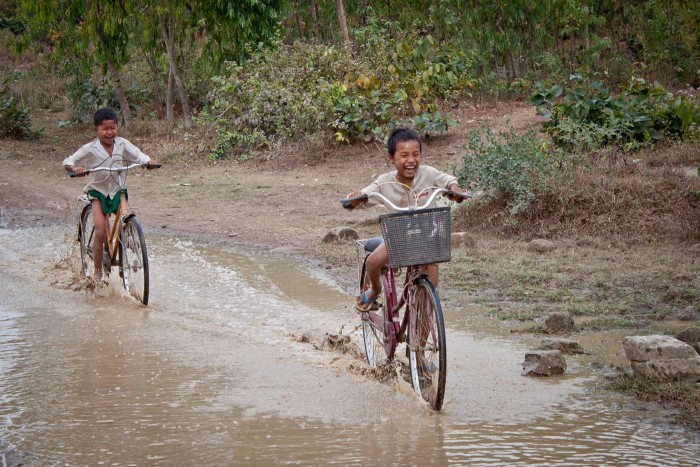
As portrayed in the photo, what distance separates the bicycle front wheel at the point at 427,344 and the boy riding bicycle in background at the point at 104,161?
4.14 meters

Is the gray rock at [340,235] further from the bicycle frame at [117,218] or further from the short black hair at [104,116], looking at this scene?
the short black hair at [104,116]

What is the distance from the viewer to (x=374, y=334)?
6.20 m

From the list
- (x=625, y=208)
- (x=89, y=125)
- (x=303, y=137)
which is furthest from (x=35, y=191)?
(x=625, y=208)

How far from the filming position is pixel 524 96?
20.6 meters

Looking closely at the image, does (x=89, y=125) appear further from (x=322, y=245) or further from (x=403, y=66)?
(x=322, y=245)

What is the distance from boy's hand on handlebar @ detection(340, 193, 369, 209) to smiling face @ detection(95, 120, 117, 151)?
13.5 feet

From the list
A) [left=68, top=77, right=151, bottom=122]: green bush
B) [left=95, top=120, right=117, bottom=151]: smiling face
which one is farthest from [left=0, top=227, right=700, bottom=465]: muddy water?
[left=68, top=77, right=151, bottom=122]: green bush

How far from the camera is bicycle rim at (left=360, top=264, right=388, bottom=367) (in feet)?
19.6

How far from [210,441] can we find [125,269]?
414 cm

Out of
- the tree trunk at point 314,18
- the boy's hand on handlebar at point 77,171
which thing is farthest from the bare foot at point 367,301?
the tree trunk at point 314,18

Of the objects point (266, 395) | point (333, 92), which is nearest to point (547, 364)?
point (266, 395)

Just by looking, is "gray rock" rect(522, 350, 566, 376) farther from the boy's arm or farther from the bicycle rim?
the boy's arm

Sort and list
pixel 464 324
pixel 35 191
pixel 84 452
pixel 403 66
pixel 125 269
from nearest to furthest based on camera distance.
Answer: pixel 84 452, pixel 464 324, pixel 125 269, pixel 35 191, pixel 403 66

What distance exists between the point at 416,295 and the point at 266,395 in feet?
4.01
